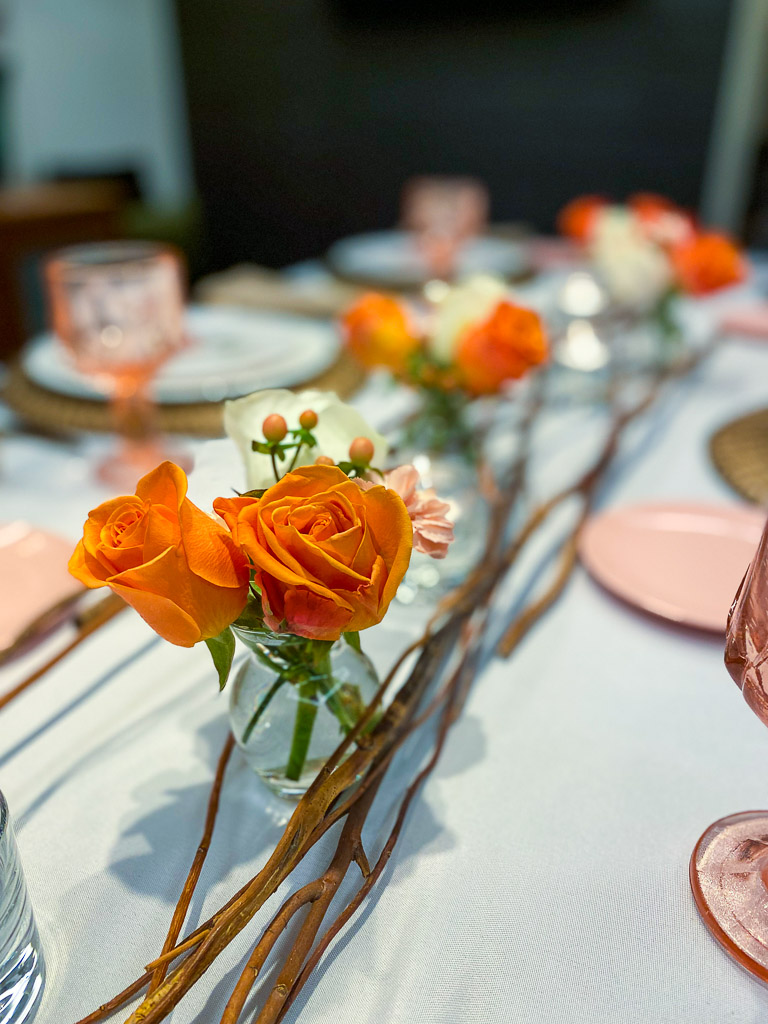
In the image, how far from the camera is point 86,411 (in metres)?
0.93

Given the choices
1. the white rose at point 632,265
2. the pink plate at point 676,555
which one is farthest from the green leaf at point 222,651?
the white rose at point 632,265

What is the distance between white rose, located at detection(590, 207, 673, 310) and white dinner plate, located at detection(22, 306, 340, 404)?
397mm

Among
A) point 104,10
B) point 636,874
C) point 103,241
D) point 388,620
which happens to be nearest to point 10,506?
point 388,620

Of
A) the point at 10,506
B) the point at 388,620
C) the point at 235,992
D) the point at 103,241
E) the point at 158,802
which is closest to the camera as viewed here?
the point at 235,992

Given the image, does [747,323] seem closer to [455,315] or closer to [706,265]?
[706,265]

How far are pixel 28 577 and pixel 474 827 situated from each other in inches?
15.4

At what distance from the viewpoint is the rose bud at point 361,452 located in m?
0.40

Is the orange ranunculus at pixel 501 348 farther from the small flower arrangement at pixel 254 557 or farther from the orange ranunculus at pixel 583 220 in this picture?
the orange ranunculus at pixel 583 220

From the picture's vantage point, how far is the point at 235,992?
31cm

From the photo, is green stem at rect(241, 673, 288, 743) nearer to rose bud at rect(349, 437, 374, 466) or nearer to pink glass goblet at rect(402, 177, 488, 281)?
rose bud at rect(349, 437, 374, 466)

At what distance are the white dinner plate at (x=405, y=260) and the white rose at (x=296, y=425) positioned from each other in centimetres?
105

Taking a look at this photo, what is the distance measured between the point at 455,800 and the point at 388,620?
18 cm

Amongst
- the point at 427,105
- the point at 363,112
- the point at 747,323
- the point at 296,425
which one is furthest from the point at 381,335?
the point at 363,112

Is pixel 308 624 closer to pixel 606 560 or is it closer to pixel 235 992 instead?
pixel 235 992
